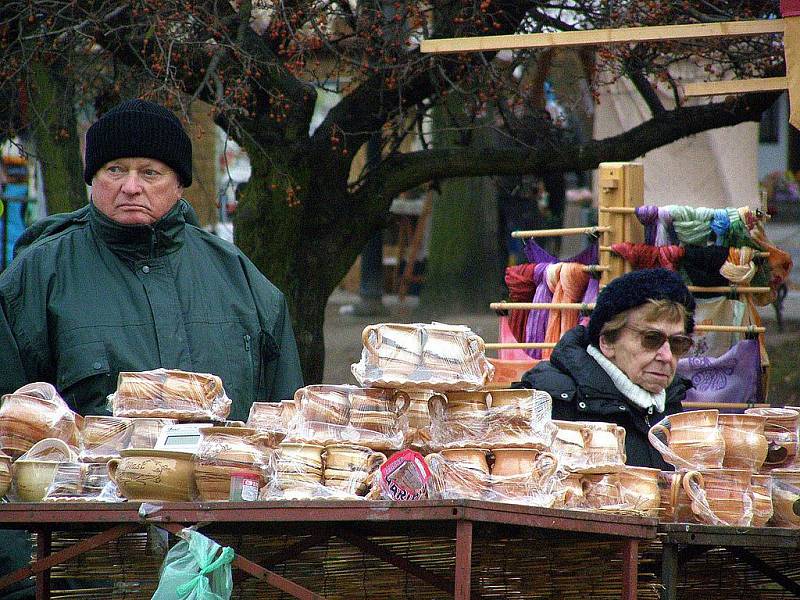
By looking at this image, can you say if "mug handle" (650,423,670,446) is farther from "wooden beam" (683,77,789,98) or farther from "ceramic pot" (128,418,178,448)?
"wooden beam" (683,77,789,98)

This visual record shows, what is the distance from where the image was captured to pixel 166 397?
10.5 ft

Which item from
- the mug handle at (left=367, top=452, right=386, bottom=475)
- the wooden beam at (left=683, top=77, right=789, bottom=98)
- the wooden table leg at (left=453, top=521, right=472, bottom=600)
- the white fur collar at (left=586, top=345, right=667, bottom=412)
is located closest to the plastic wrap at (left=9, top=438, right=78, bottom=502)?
the mug handle at (left=367, top=452, right=386, bottom=475)

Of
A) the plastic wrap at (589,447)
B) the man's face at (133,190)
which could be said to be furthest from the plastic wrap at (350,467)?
the man's face at (133,190)

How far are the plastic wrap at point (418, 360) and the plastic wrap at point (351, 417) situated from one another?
0.16 ft

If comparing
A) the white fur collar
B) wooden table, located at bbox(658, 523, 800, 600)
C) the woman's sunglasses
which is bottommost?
wooden table, located at bbox(658, 523, 800, 600)

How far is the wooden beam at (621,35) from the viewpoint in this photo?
4.43m

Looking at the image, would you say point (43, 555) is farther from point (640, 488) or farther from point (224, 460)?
point (640, 488)

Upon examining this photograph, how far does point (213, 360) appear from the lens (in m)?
Answer: 3.88

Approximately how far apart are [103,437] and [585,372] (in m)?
1.68

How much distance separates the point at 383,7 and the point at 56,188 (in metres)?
2.00

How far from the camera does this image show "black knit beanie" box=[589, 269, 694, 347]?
412 centimetres

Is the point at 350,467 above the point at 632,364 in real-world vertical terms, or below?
below

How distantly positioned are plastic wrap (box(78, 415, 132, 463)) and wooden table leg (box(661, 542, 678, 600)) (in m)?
1.27

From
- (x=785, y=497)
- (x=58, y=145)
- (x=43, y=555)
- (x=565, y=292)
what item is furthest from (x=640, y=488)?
(x=58, y=145)
